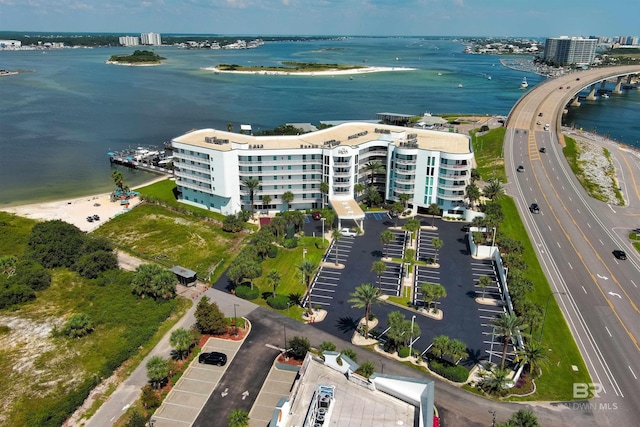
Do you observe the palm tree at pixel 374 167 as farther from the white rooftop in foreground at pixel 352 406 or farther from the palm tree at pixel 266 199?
the white rooftop in foreground at pixel 352 406

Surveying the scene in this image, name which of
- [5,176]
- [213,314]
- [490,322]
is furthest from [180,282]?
[5,176]

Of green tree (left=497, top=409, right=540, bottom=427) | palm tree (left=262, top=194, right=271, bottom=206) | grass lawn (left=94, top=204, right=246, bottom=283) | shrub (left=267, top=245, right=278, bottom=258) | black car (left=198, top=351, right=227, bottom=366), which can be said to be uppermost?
palm tree (left=262, top=194, right=271, bottom=206)

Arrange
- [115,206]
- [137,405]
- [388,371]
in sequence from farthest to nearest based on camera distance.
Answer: [115,206] < [388,371] < [137,405]

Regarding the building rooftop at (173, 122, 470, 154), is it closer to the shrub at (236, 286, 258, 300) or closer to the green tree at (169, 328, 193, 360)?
the shrub at (236, 286, 258, 300)

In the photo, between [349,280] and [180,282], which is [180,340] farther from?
[349,280]

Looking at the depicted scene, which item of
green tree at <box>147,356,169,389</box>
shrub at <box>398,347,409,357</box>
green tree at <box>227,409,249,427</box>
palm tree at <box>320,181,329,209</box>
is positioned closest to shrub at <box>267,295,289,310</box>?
shrub at <box>398,347,409,357</box>
